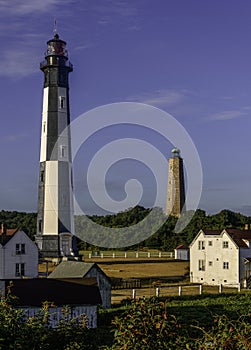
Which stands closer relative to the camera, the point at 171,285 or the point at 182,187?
the point at 171,285

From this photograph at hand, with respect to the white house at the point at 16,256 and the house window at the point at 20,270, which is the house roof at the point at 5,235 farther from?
the house window at the point at 20,270

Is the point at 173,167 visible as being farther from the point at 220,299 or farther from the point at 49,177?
the point at 220,299

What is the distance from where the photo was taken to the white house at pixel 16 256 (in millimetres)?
41344

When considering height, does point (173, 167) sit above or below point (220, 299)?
above

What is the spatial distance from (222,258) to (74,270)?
53.5 feet

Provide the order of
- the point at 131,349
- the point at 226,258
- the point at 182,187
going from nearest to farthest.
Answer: the point at 131,349 < the point at 226,258 < the point at 182,187

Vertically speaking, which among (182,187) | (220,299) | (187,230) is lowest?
(220,299)

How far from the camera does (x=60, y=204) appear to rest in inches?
2042

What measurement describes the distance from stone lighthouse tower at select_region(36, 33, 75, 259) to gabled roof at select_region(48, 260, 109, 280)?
18.6m

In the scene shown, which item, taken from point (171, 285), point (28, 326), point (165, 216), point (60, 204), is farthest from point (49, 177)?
point (28, 326)

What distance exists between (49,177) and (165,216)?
3611cm

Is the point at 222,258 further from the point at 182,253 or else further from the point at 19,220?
the point at 19,220

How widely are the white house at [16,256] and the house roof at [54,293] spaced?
14.8 metres

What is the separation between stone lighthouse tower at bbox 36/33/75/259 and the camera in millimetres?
51781
